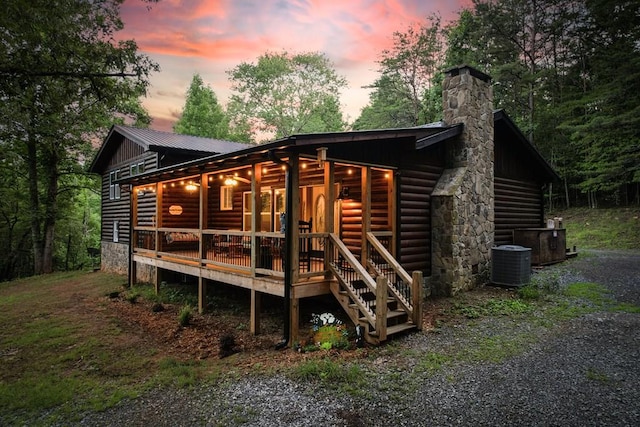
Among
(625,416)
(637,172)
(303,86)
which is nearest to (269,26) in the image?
(303,86)

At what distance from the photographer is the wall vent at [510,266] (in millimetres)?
9750

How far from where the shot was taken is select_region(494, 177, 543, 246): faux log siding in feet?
40.8

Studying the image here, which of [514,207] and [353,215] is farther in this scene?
[514,207]

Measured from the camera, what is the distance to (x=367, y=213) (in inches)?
318

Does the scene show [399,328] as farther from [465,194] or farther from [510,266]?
[510,266]

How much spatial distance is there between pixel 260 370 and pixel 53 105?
6.88 meters

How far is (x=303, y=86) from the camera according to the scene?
3272cm

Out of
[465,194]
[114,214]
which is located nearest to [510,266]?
[465,194]

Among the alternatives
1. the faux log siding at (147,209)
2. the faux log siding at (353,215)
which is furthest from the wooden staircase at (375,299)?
the faux log siding at (147,209)

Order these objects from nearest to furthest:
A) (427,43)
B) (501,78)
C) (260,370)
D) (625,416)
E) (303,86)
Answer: (625,416), (260,370), (501,78), (427,43), (303,86)

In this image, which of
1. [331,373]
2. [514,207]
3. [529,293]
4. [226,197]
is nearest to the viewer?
[331,373]

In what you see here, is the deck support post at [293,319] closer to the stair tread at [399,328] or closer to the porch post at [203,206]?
the stair tread at [399,328]

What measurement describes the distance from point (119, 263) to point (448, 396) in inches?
681

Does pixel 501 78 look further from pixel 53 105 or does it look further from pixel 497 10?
pixel 53 105
